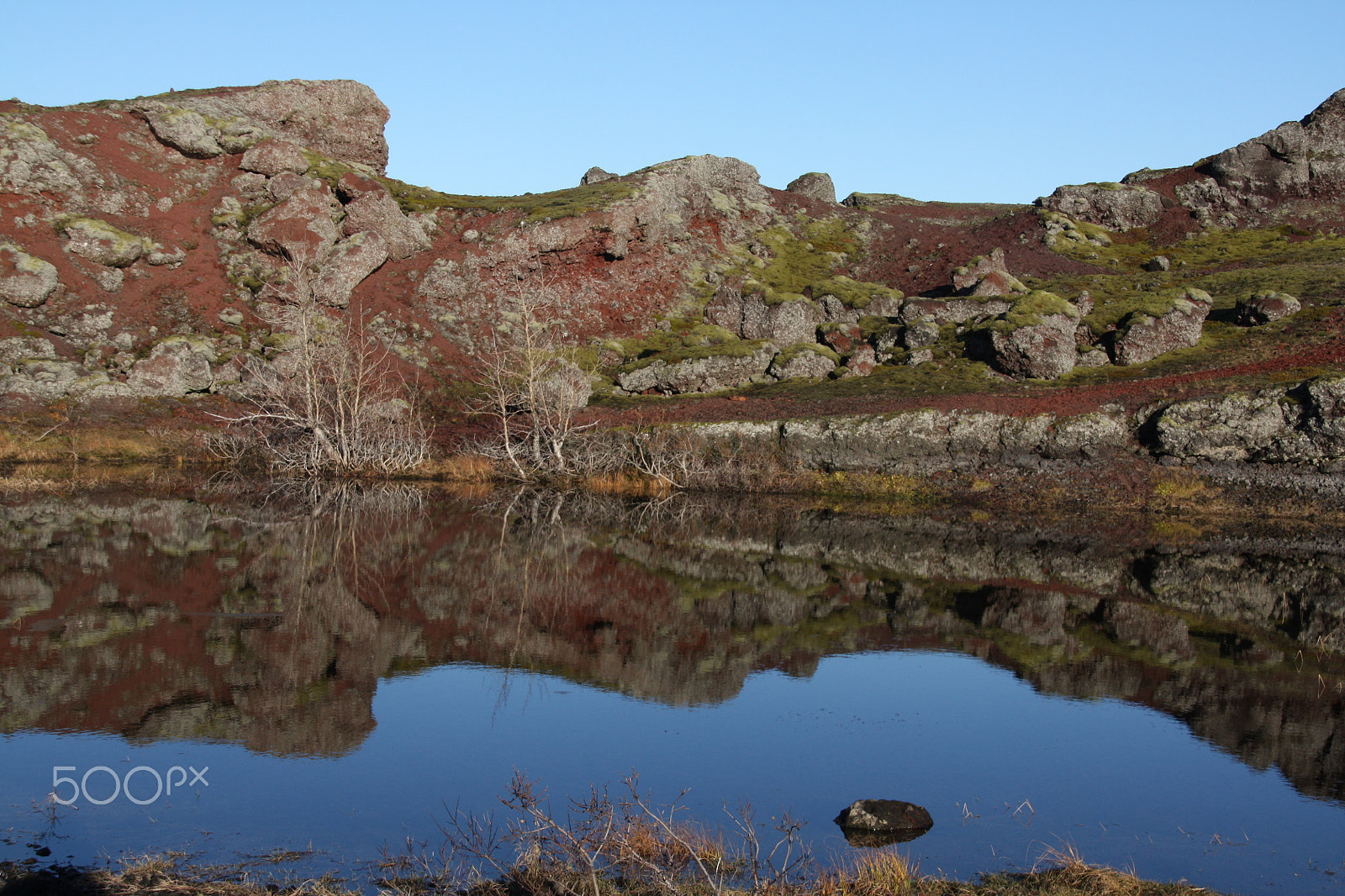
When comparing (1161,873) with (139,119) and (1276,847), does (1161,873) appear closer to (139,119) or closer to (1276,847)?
(1276,847)

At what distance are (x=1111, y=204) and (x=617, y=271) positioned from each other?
44019mm

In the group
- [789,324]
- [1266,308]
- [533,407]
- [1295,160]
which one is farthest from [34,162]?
[1295,160]

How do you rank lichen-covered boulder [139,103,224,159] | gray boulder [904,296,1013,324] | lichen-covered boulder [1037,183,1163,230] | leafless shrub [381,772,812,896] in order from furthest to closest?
lichen-covered boulder [1037,183,1163,230] → lichen-covered boulder [139,103,224,159] → gray boulder [904,296,1013,324] → leafless shrub [381,772,812,896]

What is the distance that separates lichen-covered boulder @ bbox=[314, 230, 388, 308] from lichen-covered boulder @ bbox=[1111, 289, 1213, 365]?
44.8 m

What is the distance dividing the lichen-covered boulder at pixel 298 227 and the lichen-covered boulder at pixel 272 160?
2.74 m

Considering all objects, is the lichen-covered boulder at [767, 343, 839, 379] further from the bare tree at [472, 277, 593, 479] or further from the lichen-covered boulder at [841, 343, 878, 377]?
the bare tree at [472, 277, 593, 479]

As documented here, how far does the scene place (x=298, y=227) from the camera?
187 ft

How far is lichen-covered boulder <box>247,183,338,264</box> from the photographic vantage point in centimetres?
5625

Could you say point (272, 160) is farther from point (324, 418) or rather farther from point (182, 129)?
point (324, 418)

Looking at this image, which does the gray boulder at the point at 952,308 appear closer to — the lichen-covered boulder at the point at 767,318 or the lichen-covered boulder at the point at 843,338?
the lichen-covered boulder at the point at 843,338

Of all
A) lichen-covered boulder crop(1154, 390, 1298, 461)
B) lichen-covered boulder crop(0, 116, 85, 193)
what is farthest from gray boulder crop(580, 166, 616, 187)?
lichen-covered boulder crop(1154, 390, 1298, 461)

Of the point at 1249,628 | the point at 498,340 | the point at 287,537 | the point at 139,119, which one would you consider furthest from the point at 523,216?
the point at 1249,628

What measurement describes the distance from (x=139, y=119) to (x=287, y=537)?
47352mm

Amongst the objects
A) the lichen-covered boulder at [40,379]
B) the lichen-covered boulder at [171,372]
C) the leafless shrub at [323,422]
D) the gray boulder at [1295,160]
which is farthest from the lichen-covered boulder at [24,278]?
the gray boulder at [1295,160]
